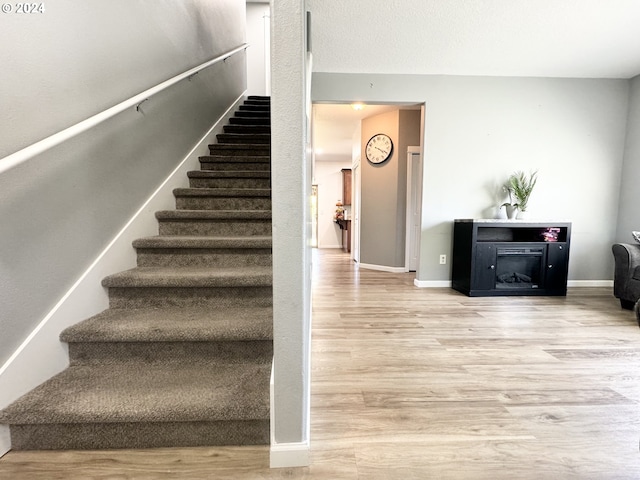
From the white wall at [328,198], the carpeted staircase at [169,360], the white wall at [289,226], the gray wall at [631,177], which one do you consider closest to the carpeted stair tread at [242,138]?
the carpeted staircase at [169,360]

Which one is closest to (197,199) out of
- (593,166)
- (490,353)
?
(490,353)

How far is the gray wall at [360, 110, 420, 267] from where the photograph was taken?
428 cm

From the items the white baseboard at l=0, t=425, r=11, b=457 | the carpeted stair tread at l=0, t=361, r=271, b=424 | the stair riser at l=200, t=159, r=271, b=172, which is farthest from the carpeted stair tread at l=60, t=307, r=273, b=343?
the stair riser at l=200, t=159, r=271, b=172

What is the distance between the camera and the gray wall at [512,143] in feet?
10.6

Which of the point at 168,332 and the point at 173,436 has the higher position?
the point at 168,332

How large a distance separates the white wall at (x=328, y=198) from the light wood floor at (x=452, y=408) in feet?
18.4

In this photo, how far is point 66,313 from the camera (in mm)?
1212

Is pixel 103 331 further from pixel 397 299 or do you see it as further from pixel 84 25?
pixel 397 299

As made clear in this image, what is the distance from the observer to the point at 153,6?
1839 mm

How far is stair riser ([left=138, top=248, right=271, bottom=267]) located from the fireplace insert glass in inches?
101

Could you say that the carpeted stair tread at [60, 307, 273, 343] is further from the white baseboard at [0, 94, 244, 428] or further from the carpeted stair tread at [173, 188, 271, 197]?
the carpeted stair tread at [173, 188, 271, 197]

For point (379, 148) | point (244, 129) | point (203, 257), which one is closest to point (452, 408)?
point (203, 257)

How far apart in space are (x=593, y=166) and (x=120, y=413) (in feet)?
15.5

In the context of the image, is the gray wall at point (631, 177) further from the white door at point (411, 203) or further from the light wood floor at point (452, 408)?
the white door at point (411, 203)
